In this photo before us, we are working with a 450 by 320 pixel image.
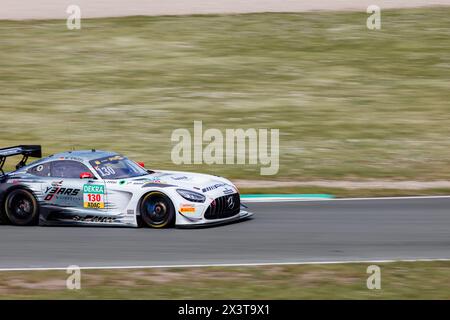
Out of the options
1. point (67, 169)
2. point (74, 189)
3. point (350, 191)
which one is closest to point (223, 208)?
point (74, 189)

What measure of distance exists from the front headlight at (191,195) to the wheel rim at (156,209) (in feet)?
Result: 0.92

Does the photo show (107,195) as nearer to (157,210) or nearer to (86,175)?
(86,175)

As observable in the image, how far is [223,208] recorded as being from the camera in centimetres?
1452

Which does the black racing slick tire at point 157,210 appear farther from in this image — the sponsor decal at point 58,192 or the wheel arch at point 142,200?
the sponsor decal at point 58,192

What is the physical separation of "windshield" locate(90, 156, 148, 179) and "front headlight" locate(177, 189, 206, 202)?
1125 mm

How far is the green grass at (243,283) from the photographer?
33.7ft

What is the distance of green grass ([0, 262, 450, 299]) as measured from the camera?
405 inches

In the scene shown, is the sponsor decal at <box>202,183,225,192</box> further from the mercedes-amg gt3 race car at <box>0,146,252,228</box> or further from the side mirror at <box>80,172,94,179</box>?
the side mirror at <box>80,172,94,179</box>

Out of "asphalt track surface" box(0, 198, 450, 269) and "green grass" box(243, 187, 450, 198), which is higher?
"green grass" box(243, 187, 450, 198)

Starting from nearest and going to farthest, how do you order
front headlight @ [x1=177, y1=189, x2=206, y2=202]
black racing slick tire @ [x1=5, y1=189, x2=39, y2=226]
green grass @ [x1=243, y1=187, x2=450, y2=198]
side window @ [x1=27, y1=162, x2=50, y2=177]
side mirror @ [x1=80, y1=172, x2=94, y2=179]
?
front headlight @ [x1=177, y1=189, x2=206, y2=202] → side mirror @ [x1=80, y1=172, x2=94, y2=179] → black racing slick tire @ [x1=5, y1=189, x2=39, y2=226] → side window @ [x1=27, y1=162, x2=50, y2=177] → green grass @ [x1=243, y1=187, x2=450, y2=198]

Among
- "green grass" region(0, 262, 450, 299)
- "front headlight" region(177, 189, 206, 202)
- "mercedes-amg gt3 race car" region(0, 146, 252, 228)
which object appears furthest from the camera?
"mercedes-amg gt3 race car" region(0, 146, 252, 228)

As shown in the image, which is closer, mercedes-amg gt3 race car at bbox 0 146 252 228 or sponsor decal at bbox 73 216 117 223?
mercedes-amg gt3 race car at bbox 0 146 252 228

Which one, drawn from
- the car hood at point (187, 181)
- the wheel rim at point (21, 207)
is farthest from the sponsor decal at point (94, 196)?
the wheel rim at point (21, 207)

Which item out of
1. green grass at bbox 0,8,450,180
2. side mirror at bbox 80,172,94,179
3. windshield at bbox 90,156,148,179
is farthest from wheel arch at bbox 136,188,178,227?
green grass at bbox 0,8,450,180
